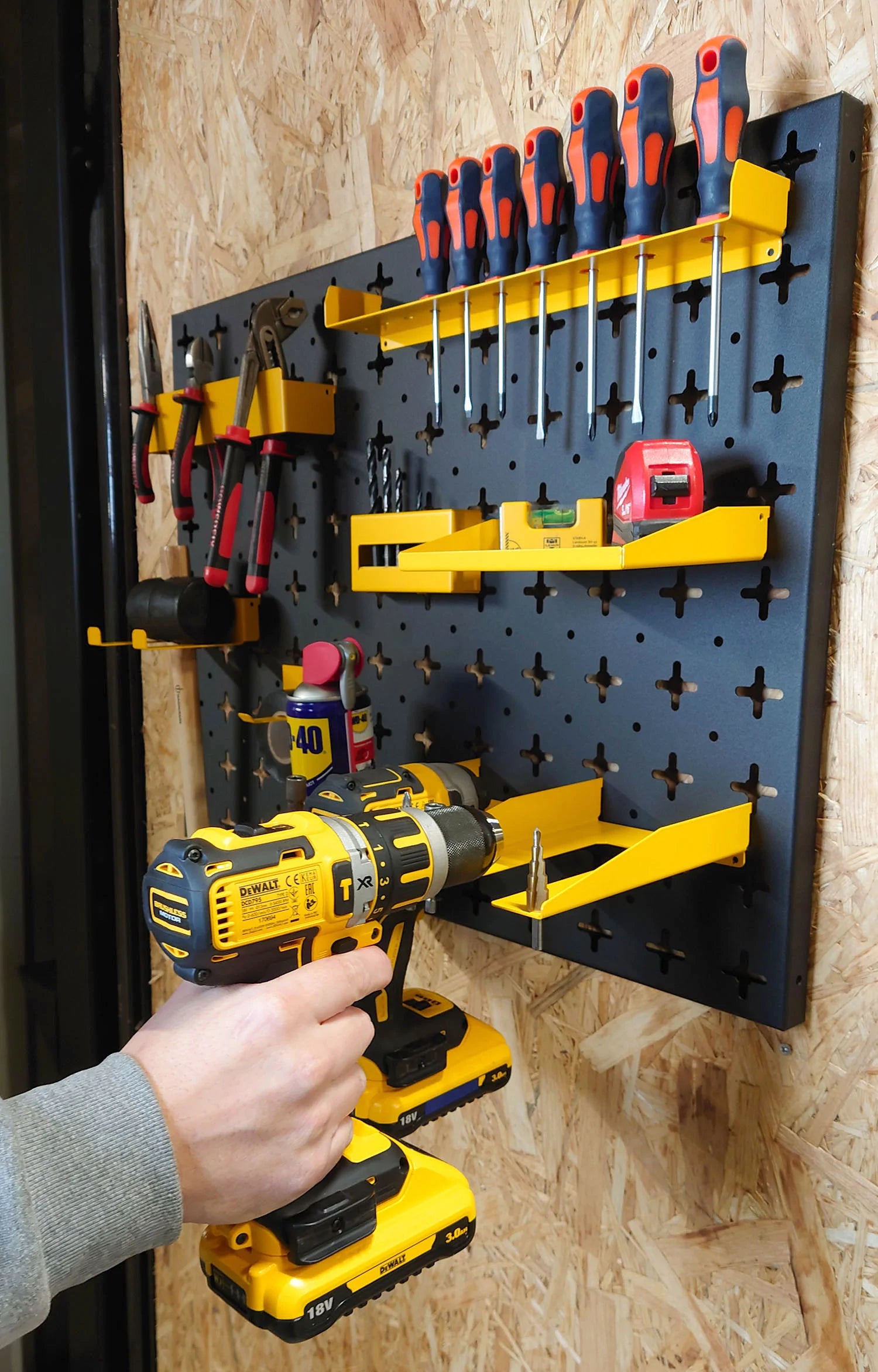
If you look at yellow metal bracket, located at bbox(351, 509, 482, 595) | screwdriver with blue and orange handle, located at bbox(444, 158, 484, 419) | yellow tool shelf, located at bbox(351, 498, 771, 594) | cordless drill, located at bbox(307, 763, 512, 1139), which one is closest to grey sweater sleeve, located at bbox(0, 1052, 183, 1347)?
cordless drill, located at bbox(307, 763, 512, 1139)

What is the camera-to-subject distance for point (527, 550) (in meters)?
0.82

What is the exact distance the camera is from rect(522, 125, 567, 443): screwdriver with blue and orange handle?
845mm

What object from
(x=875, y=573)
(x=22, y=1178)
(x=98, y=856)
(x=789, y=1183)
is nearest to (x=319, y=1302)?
(x=22, y=1178)

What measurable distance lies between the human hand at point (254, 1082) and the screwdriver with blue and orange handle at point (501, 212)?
611mm

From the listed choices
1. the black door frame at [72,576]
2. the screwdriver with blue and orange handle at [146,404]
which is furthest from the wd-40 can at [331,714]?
the black door frame at [72,576]

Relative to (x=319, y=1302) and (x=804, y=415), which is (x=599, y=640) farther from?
(x=319, y=1302)

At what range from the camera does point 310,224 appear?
4.19 feet

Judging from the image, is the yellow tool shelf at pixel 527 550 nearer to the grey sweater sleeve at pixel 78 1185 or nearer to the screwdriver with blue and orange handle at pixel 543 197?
the screwdriver with blue and orange handle at pixel 543 197

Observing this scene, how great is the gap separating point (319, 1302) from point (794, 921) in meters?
0.48

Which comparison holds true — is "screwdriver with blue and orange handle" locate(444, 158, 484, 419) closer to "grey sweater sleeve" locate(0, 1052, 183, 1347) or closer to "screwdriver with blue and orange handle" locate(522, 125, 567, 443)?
"screwdriver with blue and orange handle" locate(522, 125, 567, 443)

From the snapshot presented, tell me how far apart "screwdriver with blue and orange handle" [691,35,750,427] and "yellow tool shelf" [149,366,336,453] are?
0.55 metres

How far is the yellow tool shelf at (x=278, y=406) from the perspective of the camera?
1157 mm

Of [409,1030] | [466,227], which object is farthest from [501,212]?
[409,1030]

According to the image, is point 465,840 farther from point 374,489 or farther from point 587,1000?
point 374,489
